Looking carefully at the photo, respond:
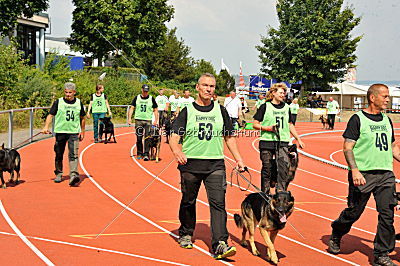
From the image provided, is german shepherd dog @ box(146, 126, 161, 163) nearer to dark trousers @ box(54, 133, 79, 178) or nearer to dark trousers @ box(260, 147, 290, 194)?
dark trousers @ box(54, 133, 79, 178)

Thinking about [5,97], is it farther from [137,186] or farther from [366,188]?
[366,188]

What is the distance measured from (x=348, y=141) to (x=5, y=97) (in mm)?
21905

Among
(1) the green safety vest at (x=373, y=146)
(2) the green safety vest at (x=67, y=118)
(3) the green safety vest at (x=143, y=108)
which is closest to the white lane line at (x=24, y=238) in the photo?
(2) the green safety vest at (x=67, y=118)

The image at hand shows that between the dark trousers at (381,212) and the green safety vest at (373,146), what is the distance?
0.26m

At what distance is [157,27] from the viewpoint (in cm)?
4984

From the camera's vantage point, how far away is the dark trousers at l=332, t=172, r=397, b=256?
625cm

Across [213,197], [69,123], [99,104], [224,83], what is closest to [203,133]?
[213,197]

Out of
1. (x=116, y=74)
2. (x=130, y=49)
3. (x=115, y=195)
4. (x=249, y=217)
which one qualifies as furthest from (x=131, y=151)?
(x=130, y=49)

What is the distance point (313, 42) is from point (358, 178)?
151 ft

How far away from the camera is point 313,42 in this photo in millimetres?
50656

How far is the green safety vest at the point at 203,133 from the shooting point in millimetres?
6453

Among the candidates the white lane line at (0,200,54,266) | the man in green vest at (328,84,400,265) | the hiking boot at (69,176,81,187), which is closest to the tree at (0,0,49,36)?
the hiking boot at (69,176,81,187)

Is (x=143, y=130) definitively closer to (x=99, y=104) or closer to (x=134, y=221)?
(x=99, y=104)

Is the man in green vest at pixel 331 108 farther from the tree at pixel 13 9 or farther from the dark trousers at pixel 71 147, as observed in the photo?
the dark trousers at pixel 71 147
